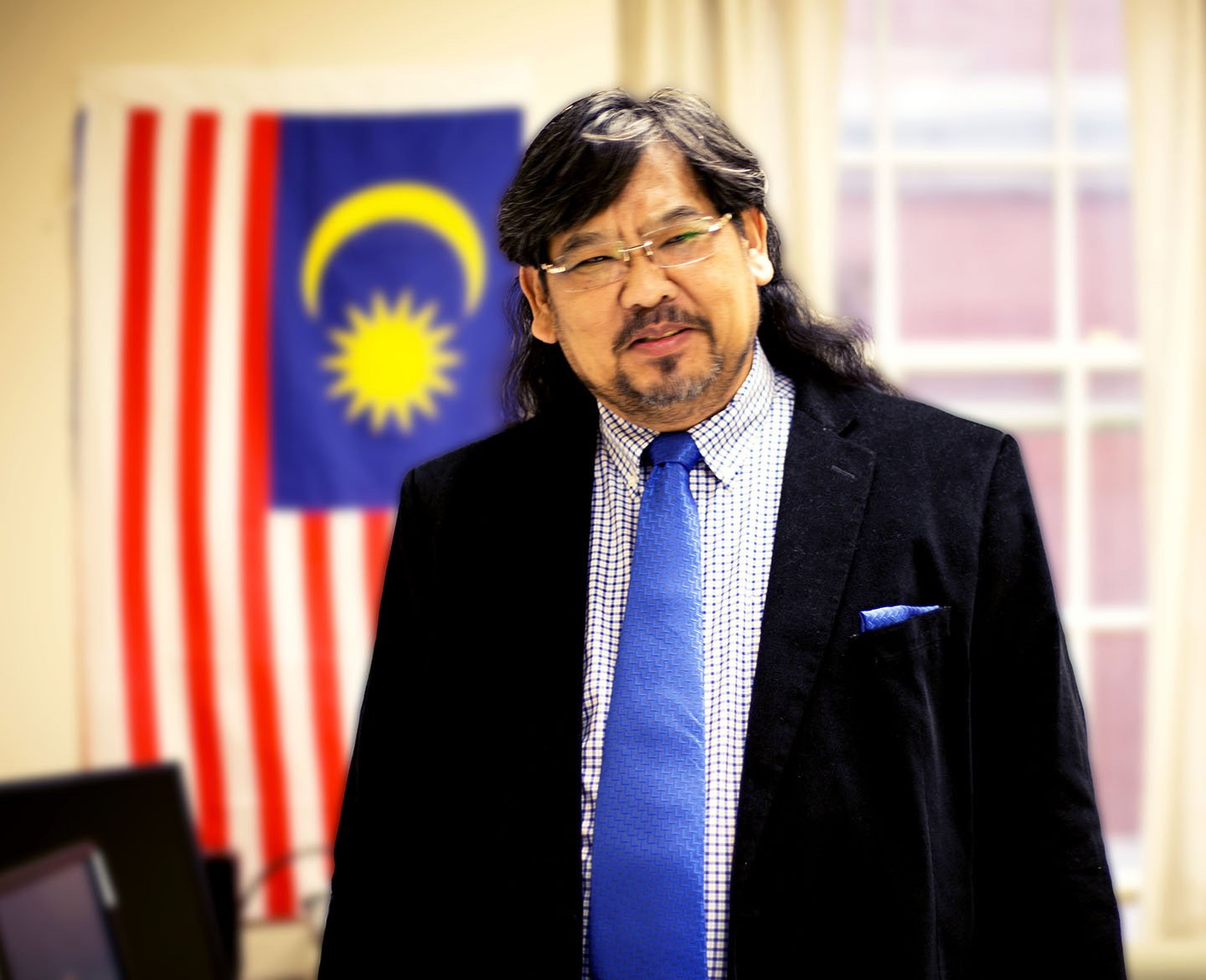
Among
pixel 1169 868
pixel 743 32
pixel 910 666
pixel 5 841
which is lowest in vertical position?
pixel 1169 868

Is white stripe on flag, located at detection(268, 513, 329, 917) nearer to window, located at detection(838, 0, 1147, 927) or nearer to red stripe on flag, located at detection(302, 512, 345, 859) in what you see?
red stripe on flag, located at detection(302, 512, 345, 859)

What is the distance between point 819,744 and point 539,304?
1.75 feet

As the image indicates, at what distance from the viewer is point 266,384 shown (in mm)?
2525

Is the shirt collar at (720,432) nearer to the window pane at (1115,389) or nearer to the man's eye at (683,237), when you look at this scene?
the man's eye at (683,237)

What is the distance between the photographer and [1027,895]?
113 centimetres

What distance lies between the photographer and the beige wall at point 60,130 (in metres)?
2.50

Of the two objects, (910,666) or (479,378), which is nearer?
(910,666)

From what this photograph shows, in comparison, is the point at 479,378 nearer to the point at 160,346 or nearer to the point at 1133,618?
the point at 160,346

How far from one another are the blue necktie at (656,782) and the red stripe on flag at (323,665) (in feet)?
4.76

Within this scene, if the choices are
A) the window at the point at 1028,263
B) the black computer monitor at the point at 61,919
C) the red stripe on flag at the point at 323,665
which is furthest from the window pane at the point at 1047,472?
the black computer monitor at the point at 61,919

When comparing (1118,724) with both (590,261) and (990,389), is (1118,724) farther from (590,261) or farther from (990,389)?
(590,261)

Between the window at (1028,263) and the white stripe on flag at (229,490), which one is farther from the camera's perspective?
the window at (1028,263)

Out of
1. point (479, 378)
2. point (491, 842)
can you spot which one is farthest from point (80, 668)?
point (491, 842)

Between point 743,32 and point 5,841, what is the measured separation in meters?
2.01
